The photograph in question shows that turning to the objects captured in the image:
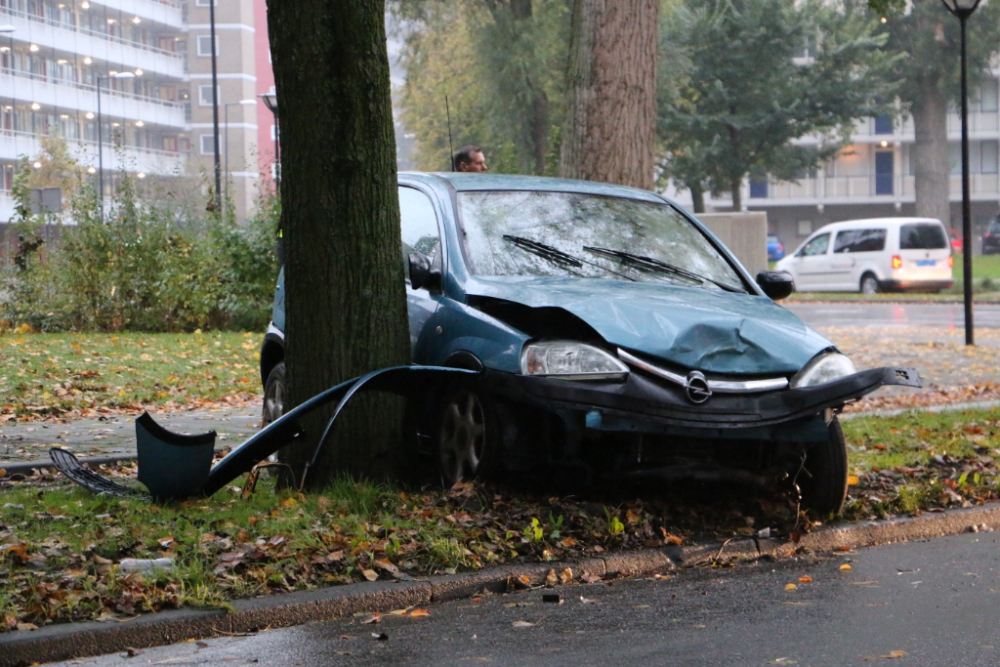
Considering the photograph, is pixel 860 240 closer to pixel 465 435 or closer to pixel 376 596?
pixel 465 435

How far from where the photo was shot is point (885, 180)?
79562 millimetres

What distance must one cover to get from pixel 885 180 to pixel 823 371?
2994 inches

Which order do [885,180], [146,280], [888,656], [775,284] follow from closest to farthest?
[888,656], [775,284], [146,280], [885,180]

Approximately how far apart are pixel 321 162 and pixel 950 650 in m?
3.72

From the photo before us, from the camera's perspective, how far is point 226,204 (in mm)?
23062

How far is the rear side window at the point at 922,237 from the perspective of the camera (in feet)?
120

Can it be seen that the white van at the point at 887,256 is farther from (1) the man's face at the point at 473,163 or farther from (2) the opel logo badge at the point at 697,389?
(2) the opel logo badge at the point at 697,389

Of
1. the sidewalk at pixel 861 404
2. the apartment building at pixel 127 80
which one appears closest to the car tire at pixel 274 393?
the sidewalk at pixel 861 404

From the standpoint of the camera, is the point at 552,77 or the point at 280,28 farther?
the point at 552,77

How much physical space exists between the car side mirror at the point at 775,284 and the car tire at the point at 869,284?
99.6 feet

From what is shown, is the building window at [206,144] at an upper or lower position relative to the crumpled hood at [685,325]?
upper

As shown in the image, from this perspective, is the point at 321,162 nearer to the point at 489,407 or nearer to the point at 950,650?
the point at 489,407

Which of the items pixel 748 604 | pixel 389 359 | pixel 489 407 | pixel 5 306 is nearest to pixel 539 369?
pixel 489 407

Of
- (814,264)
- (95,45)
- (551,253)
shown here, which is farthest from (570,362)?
(95,45)
